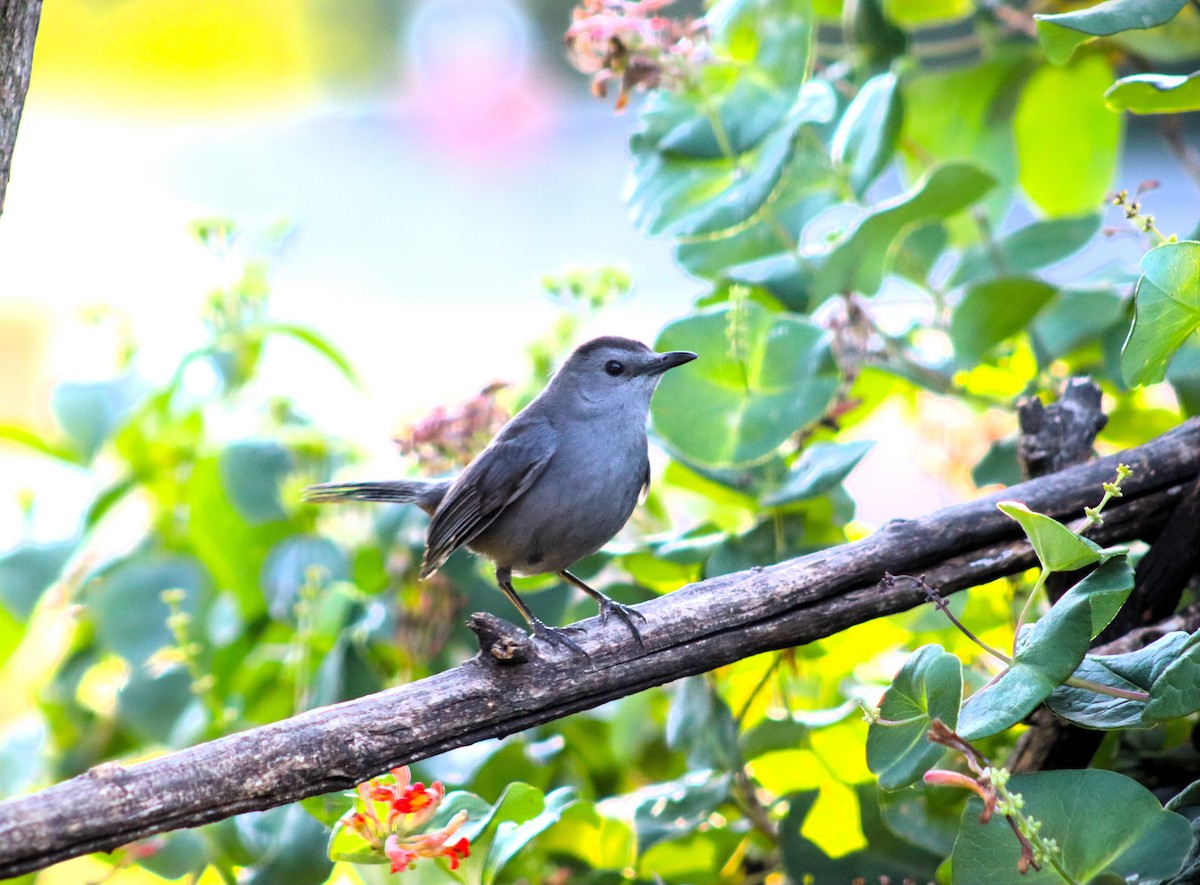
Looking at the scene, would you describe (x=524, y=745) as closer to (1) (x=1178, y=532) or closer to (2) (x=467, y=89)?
(1) (x=1178, y=532)

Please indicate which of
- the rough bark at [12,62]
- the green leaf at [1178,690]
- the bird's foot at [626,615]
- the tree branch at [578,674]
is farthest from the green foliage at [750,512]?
Answer: the rough bark at [12,62]

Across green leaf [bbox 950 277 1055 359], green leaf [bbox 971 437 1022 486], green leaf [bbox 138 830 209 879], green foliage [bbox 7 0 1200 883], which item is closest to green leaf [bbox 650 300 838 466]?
green foliage [bbox 7 0 1200 883]

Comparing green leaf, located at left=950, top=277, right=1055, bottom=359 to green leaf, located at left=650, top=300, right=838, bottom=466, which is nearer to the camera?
green leaf, located at left=650, top=300, right=838, bottom=466

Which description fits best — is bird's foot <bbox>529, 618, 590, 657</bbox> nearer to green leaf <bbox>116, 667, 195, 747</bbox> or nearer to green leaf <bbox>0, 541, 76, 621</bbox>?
green leaf <bbox>116, 667, 195, 747</bbox>

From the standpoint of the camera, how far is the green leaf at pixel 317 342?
266cm

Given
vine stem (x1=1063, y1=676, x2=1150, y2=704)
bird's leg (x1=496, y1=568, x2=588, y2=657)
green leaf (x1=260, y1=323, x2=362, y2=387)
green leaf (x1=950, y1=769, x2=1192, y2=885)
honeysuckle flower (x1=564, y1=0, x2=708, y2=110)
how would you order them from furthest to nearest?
green leaf (x1=260, y1=323, x2=362, y2=387)
honeysuckle flower (x1=564, y1=0, x2=708, y2=110)
bird's leg (x1=496, y1=568, x2=588, y2=657)
vine stem (x1=1063, y1=676, x2=1150, y2=704)
green leaf (x1=950, y1=769, x2=1192, y2=885)

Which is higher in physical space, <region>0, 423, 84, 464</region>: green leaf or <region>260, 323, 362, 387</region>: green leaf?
<region>260, 323, 362, 387</region>: green leaf

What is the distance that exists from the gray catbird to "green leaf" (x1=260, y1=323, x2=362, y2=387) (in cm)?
31

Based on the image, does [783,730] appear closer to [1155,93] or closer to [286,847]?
[286,847]

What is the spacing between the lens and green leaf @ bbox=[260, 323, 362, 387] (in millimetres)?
2664

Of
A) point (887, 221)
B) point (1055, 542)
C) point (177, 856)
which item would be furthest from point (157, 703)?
point (1055, 542)

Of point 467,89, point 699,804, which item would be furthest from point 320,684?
point 467,89

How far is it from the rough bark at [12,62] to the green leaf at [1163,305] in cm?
144

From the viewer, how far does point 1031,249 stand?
239 cm
